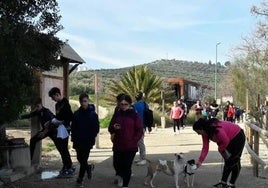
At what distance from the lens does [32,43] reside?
8.27m

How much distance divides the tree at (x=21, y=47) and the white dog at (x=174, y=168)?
276 cm

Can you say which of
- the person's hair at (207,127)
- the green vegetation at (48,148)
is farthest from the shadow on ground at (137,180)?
the green vegetation at (48,148)

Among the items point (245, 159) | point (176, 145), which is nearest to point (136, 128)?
point (245, 159)

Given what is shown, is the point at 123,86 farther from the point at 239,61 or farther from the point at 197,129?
the point at 197,129

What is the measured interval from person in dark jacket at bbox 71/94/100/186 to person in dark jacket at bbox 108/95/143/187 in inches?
21.7

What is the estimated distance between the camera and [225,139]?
874 cm

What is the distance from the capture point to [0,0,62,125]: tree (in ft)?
24.6

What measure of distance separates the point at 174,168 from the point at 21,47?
3578 mm

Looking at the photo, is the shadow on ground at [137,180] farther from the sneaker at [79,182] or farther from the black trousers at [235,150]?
the black trousers at [235,150]

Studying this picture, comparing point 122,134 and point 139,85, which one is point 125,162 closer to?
point 122,134

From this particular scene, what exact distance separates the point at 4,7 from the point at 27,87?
1.24m

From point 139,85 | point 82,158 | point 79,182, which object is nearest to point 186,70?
point 139,85

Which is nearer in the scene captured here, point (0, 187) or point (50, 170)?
point (0, 187)

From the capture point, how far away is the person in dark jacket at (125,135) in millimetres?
8992
